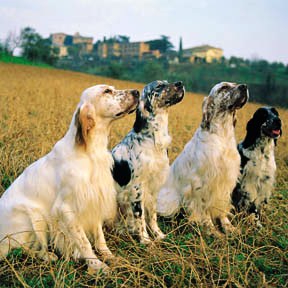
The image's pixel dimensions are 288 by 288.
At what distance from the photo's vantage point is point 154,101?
149 inches

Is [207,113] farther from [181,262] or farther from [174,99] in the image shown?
[181,262]

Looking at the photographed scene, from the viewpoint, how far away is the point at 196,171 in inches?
162

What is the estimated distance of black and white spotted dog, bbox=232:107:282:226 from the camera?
167 inches

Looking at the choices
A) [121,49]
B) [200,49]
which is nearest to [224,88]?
[200,49]

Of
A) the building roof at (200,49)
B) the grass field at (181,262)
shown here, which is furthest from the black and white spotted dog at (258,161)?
the building roof at (200,49)

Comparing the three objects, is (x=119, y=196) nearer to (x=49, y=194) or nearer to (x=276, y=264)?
(x=49, y=194)

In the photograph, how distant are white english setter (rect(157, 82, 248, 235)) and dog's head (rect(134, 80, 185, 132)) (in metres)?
0.50

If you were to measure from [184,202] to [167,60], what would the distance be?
43.3 metres

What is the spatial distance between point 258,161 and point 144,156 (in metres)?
1.45

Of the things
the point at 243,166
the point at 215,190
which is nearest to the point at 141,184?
the point at 215,190

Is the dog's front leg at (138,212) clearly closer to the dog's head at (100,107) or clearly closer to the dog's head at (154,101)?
the dog's head at (154,101)

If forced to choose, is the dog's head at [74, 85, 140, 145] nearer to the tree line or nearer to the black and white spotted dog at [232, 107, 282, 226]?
the black and white spotted dog at [232, 107, 282, 226]

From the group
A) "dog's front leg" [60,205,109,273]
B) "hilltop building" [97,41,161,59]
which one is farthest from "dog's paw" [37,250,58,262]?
"hilltop building" [97,41,161,59]

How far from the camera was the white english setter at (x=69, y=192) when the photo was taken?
321 cm
